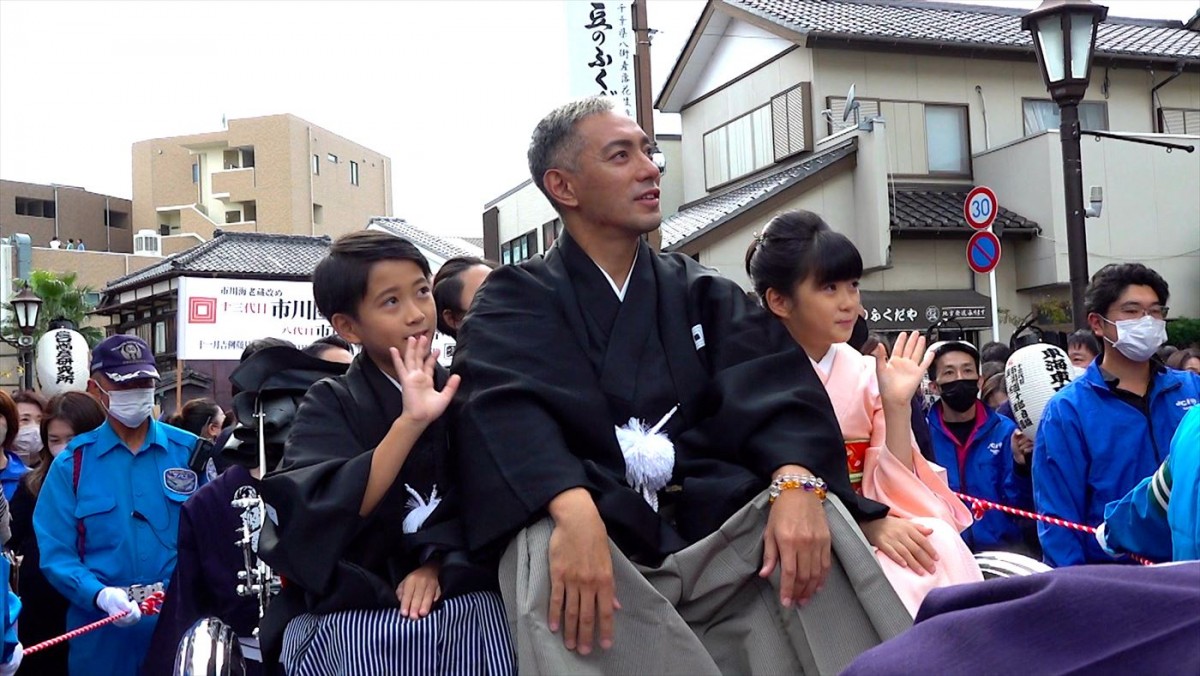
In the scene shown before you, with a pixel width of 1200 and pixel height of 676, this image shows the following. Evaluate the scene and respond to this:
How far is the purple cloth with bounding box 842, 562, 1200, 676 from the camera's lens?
3.22ft

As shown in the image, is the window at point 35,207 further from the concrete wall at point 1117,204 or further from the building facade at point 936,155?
the concrete wall at point 1117,204

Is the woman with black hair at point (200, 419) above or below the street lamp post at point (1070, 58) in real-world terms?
Result: below

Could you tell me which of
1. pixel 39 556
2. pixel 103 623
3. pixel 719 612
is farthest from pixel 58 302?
pixel 719 612

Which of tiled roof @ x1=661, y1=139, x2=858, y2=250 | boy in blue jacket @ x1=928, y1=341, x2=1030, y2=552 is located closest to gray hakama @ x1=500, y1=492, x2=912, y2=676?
boy in blue jacket @ x1=928, y1=341, x2=1030, y2=552

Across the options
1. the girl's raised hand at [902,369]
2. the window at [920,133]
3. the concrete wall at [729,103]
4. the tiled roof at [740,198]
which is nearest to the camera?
the girl's raised hand at [902,369]

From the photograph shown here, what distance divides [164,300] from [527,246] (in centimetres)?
1547

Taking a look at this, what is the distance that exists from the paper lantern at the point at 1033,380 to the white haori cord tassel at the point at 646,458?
12.2 feet

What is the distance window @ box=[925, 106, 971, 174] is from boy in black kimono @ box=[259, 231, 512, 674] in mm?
16547

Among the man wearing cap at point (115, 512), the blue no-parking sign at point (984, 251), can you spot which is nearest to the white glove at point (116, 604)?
Answer: the man wearing cap at point (115, 512)

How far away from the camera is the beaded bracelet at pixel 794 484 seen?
2.37 meters

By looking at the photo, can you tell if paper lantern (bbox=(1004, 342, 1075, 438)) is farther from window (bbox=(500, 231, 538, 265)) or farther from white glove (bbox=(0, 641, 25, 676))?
window (bbox=(500, 231, 538, 265))

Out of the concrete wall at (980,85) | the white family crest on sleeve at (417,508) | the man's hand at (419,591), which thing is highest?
the concrete wall at (980,85)

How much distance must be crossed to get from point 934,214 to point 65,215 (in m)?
39.5

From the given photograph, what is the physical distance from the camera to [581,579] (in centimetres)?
225
